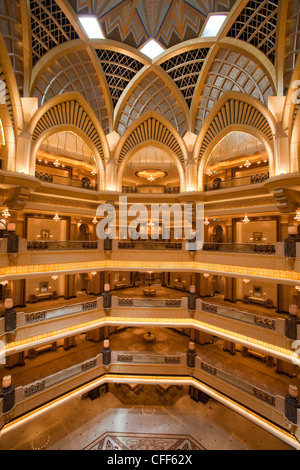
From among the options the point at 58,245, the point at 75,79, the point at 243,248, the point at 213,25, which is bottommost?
the point at 243,248

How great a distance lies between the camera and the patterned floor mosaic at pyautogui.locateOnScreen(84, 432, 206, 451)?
34.1 ft

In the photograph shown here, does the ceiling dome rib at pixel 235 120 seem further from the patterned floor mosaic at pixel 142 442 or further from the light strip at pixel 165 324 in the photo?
the patterned floor mosaic at pixel 142 442

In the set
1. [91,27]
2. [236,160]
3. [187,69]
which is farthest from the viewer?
[236,160]

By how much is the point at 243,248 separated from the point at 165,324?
6216mm

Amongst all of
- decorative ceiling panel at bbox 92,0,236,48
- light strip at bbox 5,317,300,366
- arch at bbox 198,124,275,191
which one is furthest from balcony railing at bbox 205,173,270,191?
decorative ceiling panel at bbox 92,0,236,48

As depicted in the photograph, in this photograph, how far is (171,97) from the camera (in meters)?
16.0

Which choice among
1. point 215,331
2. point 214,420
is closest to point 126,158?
point 215,331

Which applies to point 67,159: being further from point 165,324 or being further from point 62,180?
point 165,324

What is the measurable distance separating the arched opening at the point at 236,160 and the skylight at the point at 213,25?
577cm

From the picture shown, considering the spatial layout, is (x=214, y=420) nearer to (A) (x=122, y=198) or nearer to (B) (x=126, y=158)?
(A) (x=122, y=198)

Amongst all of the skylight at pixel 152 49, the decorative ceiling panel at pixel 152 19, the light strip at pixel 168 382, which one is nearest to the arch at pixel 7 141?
the decorative ceiling panel at pixel 152 19

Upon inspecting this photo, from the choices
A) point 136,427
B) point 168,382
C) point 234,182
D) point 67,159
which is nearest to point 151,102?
point 67,159

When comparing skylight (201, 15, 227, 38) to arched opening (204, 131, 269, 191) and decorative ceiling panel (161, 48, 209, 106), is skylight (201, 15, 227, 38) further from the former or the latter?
arched opening (204, 131, 269, 191)

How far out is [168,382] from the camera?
42.3 ft
